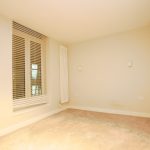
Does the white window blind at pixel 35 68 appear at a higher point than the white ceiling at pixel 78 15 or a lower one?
lower

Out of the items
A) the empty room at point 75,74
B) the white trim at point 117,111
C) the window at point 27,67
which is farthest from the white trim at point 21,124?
the white trim at point 117,111

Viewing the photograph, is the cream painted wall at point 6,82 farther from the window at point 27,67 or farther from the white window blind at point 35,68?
the white window blind at point 35,68

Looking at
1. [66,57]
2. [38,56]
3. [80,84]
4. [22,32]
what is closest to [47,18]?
[22,32]

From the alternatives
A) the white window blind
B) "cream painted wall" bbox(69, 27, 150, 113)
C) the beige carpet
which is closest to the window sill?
the white window blind

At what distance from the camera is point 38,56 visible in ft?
13.2

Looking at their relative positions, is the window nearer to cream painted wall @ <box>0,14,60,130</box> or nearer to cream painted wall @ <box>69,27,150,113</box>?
cream painted wall @ <box>0,14,60,130</box>

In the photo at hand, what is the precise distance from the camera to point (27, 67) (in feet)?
11.8

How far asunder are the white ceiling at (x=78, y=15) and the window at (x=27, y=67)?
306 millimetres

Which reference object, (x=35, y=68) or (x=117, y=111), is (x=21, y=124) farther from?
(x=117, y=111)

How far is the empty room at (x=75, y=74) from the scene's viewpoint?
2.51 metres

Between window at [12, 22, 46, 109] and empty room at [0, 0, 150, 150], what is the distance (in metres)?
0.02

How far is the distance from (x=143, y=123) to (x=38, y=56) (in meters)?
3.25

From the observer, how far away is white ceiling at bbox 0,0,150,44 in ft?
8.26

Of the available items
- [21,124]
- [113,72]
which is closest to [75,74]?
[113,72]
